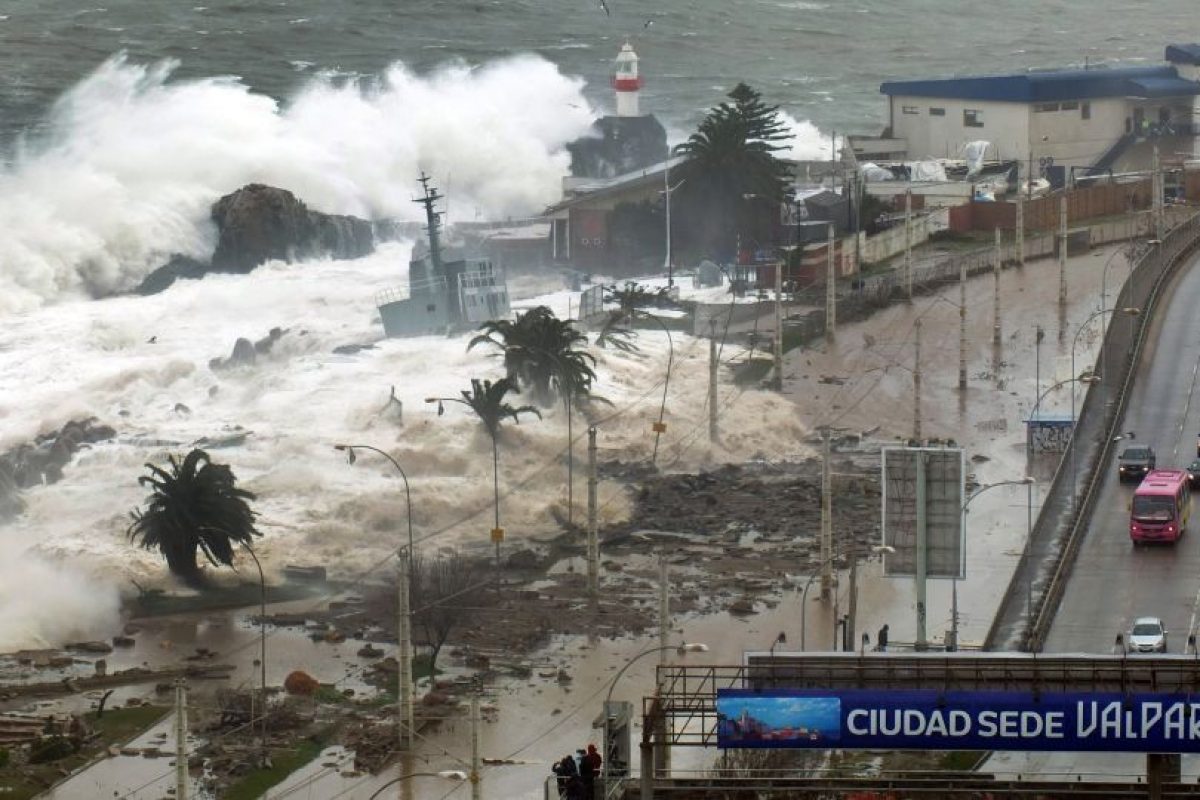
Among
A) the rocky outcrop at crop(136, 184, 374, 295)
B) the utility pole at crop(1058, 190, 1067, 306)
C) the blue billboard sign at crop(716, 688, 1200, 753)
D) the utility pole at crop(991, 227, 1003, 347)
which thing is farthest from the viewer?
the rocky outcrop at crop(136, 184, 374, 295)

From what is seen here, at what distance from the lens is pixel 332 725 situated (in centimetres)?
4762

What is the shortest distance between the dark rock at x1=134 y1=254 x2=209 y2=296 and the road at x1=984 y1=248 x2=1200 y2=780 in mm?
37352

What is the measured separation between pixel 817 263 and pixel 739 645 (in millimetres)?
42156

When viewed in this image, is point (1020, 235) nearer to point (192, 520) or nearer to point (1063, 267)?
point (1063, 267)

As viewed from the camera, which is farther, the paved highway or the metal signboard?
the paved highway

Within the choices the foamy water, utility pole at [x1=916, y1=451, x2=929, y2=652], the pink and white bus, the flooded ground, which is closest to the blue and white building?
the foamy water

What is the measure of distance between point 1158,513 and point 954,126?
184 feet

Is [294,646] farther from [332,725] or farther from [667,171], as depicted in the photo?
[667,171]

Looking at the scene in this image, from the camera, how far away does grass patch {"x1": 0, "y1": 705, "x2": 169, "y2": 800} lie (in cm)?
4441

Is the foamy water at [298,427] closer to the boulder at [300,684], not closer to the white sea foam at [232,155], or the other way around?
the boulder at [300,684]

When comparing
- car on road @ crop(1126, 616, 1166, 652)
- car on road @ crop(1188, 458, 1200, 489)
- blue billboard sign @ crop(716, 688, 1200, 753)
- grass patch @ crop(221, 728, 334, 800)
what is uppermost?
blue billboard sign @ crop(716, 688, 1200, 753)

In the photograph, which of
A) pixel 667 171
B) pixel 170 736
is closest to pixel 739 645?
pixel 170 736

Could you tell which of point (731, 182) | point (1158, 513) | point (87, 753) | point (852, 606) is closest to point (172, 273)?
point (731, 182)

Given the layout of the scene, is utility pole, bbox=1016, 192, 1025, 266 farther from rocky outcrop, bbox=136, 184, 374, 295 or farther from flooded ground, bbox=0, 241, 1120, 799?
rocky outcrop, bbox=136, 184, 374, 295
